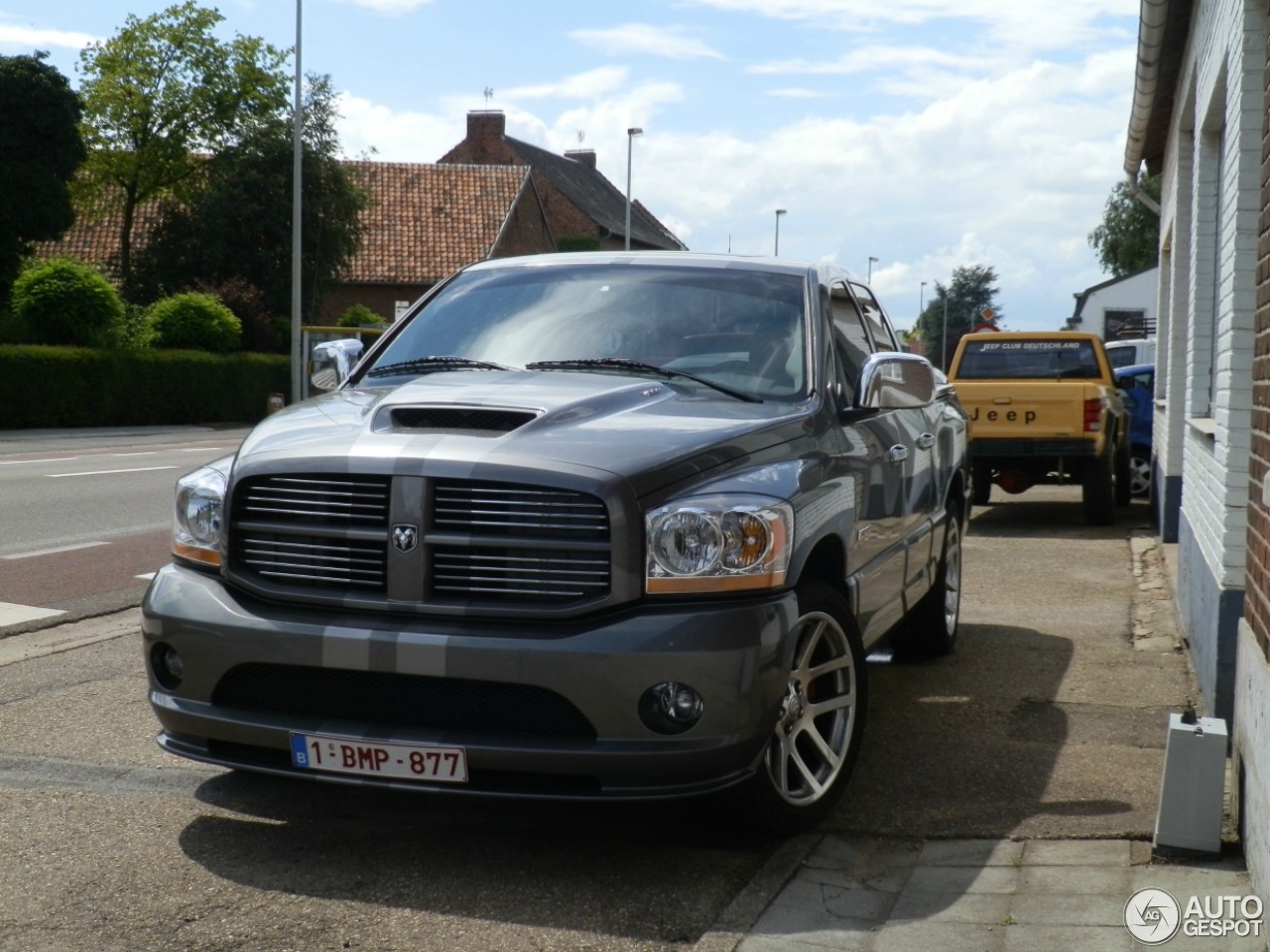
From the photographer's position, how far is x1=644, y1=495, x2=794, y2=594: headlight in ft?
13.4

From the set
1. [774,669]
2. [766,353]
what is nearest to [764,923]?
[774,669]

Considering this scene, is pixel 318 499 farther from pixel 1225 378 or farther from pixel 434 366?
pixel 1225 378

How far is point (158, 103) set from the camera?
58125mm

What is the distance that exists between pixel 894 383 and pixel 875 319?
1629 mm

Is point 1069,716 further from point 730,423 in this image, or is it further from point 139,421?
point 139,421

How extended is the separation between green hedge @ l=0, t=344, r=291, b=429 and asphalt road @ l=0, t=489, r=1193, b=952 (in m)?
24.6

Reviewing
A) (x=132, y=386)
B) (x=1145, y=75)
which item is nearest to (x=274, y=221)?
(x=132, y=386)

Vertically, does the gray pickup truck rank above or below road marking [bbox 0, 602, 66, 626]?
above

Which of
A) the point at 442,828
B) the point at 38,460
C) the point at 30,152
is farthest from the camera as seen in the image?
the point at 30,152

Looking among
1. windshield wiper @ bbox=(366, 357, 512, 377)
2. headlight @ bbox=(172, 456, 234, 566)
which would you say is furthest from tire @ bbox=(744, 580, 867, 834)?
headlight @ bbox=(172, 456, 234, 566)

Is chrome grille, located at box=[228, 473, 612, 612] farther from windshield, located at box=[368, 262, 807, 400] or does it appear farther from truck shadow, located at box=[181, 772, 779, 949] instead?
windshield, located at box=[368, 262, 807, 400]

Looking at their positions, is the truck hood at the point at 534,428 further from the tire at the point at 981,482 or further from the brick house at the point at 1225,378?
the tire at the point at 981,482

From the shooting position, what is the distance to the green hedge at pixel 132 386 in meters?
30.0

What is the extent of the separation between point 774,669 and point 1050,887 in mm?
966
